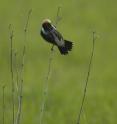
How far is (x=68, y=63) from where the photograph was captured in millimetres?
9039

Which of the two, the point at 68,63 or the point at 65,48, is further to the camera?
the point at 68,63

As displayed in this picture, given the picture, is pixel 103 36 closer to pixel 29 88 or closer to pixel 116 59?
pixel 116 59

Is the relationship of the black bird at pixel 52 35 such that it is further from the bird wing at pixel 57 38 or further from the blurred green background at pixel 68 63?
the blurred green background at pixel 68 63

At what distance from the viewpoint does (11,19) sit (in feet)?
34.7

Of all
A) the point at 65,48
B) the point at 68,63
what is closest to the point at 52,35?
the point at 65,48

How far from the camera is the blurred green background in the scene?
7.54 m

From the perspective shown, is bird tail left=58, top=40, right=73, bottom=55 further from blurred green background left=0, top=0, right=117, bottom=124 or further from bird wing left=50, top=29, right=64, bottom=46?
blurred green background left=0, top=0, right=117, bottom=124

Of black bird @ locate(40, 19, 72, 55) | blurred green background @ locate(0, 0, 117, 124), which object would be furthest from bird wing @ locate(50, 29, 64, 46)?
blurred green background @ locate(0, 0, 117, 124)

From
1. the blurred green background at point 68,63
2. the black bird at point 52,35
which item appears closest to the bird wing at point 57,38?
the black bird at point 52,35

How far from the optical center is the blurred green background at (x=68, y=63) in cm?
754

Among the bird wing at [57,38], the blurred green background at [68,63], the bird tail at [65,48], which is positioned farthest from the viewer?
the blurred green background at [68,63]

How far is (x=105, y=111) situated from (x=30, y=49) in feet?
7.09

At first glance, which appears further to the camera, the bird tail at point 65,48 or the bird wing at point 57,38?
the bird tail at point 65,48

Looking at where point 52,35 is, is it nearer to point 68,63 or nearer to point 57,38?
point 57,38
